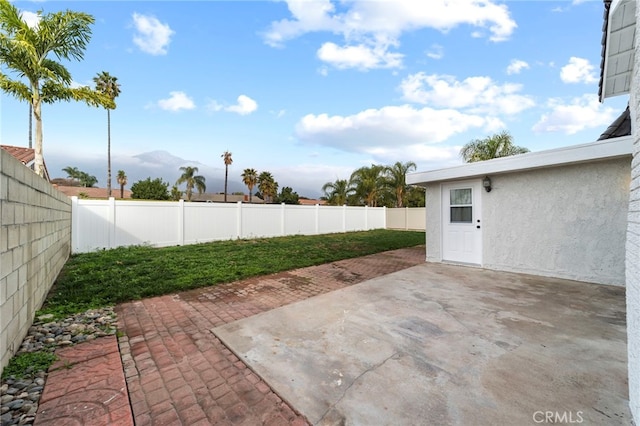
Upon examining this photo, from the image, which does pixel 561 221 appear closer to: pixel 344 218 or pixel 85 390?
pixel 85 390

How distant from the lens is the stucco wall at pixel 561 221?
5.10 metres

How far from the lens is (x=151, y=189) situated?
105 feet

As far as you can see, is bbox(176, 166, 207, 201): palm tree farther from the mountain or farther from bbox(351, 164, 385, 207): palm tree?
bbox(351, 164, 385, 207): palm tree

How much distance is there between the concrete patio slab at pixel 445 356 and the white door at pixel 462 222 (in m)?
2.34

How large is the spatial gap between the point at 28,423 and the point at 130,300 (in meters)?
2.87

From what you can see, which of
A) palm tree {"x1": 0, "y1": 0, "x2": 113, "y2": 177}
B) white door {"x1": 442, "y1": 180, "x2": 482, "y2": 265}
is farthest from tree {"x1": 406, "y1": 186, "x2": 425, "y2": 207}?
palm tree {"x1": 0, "y1": 0, "x2": 113, "y2": 177}

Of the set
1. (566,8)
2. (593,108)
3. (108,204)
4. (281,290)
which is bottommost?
(281,290)

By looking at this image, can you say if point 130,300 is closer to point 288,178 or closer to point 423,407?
point 423,407

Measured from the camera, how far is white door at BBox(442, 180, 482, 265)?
6.88 meters

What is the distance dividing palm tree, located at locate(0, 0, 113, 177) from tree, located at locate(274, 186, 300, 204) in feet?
84.9

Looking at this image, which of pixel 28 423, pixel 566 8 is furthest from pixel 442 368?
pixel 566 8

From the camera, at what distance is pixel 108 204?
30.5 ft

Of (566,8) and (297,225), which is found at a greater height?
(566,8)

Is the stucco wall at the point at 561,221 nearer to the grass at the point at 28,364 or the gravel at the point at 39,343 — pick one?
the gravel at the point at 39,343
